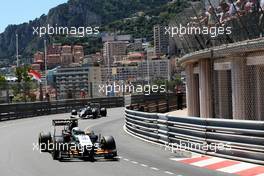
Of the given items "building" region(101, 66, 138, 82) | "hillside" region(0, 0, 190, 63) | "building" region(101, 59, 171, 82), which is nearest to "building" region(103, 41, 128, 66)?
"hillside" region(0, 0, 190, 63)

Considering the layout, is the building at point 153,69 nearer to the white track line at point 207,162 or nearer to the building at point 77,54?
the building at point 77,54

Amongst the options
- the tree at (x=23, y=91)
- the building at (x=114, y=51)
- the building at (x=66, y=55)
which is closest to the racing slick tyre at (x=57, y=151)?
the tree at (x=23, y=91)

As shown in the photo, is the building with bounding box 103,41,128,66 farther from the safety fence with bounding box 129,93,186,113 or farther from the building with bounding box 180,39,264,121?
the building with bounding box 180,39,264,121

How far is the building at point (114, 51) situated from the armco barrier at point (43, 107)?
150 ft

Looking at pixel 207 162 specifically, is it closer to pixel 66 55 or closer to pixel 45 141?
pixel 45 141

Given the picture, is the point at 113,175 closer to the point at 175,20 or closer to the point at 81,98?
the point at 175,20

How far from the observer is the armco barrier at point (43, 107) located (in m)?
39.7

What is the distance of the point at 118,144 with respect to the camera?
19.8m

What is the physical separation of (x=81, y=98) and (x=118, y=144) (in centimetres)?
3153

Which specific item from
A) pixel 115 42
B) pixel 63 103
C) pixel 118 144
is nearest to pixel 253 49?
pixel 118 144

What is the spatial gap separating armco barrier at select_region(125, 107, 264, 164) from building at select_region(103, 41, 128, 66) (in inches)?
3182

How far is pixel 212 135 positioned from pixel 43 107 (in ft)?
101

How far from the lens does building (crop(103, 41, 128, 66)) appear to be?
335ft

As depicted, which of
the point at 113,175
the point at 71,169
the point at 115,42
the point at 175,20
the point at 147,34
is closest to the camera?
the point at 113,175
